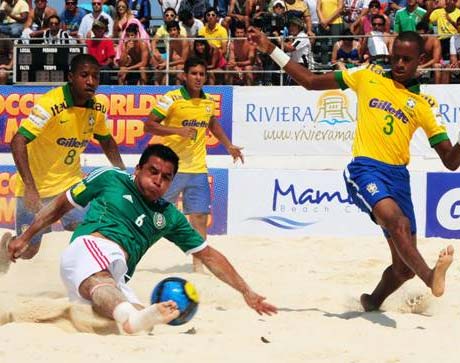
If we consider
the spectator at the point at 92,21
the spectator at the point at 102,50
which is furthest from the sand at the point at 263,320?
the spectator at the point at 92,21

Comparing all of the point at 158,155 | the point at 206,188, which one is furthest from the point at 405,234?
the point at 206,188

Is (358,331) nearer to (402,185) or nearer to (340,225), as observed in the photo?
(402,185)

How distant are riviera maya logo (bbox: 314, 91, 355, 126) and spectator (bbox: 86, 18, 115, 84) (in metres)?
3.26

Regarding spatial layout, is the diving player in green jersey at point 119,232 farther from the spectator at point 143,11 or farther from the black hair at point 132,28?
the spectator at point 143,11

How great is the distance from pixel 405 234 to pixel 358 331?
76 cm

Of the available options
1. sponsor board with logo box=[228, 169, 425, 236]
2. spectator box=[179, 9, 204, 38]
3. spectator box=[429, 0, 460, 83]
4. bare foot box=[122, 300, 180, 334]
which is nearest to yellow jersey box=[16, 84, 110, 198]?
bare foot box=[122, 300, 180, 334]

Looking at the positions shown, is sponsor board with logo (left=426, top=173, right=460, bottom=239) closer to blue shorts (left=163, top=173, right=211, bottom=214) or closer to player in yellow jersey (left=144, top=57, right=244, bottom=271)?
player in yellow jersey (left=144, top=57, right=244, bottom=271)

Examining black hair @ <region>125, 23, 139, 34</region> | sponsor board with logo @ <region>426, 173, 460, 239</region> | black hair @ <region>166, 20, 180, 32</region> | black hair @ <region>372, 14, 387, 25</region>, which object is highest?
black hair @ <region>372, 14, 387, 25</region>

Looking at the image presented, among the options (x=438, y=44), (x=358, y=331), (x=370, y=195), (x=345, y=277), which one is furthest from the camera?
(x=438, y=44)

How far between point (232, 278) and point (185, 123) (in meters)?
3.78

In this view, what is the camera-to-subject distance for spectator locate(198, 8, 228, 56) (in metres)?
14.4

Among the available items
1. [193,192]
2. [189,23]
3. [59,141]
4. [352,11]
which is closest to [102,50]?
[189,23]

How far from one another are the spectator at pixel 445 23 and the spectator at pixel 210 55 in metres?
3.07

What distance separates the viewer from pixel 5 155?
14492 mm
